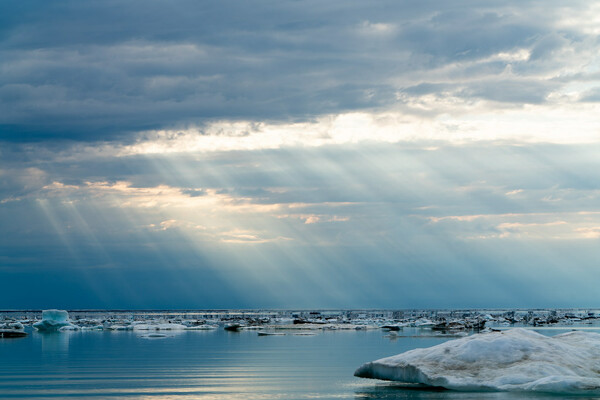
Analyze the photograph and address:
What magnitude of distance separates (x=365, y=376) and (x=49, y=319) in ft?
244

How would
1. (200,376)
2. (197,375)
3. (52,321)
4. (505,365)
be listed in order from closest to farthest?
1. (505,365)
2. (200,376)
3. (197,375)
4. (52,321)

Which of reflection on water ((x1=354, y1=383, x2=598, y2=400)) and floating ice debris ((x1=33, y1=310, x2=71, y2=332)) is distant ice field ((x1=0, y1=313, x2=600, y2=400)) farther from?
floating ice debris ((x1=33, y1=310, x2=71, y2=332))

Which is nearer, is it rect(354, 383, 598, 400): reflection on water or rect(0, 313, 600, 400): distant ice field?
rect(354, 383, 598, 400): reflection on water

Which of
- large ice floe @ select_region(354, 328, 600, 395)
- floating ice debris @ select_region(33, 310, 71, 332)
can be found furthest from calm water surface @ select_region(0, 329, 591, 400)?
floating ice debris @ select_region(33, 310, 71, 332)

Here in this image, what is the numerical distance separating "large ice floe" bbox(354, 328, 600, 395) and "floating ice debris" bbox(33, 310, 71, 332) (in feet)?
244

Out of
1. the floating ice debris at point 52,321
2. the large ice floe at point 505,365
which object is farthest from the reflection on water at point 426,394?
the floating ice debris at point 52,321

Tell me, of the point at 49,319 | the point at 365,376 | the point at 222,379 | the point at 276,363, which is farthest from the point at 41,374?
the point at 49,319

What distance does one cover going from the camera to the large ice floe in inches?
867

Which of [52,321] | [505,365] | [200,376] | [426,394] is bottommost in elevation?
[426,394]

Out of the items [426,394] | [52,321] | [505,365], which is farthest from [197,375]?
[52,321]

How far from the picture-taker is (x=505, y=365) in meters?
23.5

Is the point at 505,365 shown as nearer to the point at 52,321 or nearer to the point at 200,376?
the point at 200,376

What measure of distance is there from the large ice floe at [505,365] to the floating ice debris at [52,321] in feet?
244

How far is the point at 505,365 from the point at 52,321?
78967 millimetres
